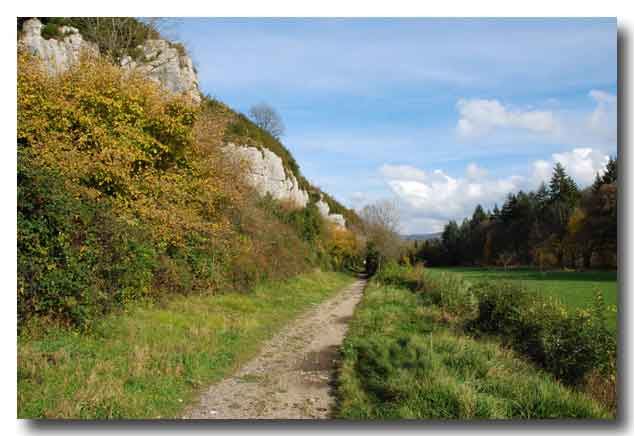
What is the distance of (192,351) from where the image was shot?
8516 millimetres

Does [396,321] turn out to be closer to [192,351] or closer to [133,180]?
[192,351]

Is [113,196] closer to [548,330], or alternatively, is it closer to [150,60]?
[548,330]

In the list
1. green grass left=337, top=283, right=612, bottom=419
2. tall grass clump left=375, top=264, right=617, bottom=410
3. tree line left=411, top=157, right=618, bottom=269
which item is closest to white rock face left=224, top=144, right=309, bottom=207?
tree line left=411, top=157, right=618, bottom=269

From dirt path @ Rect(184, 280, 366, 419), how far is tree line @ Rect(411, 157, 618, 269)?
5.02 m

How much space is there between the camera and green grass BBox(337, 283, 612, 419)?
575cm

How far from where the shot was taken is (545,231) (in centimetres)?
3127

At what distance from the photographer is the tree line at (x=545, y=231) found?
757cm

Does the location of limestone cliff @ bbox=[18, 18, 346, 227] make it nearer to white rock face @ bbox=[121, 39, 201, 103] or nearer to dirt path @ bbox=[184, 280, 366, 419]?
white rock face @ bbox=[121, 39, 201, 103]

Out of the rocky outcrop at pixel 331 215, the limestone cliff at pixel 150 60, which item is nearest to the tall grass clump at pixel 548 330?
the limestone cliff at pixel 150 60

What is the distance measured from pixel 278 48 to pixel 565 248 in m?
17.3

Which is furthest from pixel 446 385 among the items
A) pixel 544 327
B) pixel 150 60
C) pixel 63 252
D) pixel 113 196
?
pixel 150 60

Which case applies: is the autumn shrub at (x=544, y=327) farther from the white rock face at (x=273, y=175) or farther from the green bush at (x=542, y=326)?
the white rock face at (x=273, y=175)

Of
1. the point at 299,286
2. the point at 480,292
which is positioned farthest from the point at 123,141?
the point at 299,286

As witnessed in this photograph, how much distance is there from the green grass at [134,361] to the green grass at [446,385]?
2440 millimetres
